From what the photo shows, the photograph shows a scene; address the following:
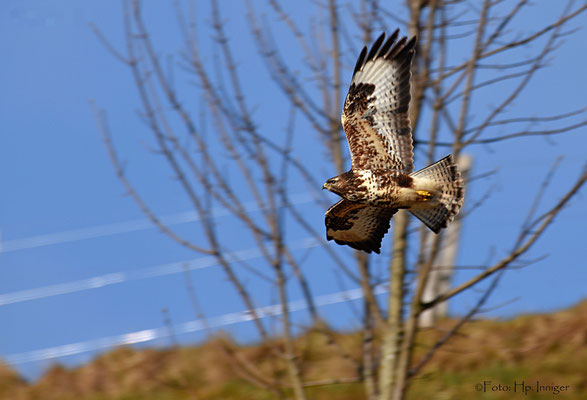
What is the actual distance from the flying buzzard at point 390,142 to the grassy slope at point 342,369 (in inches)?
136

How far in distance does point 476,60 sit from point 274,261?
1.88 metres

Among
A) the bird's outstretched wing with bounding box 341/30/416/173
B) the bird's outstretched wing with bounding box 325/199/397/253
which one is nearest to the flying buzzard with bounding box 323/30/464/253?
the bird's outstretched wing with bounding box 341/30/416/173

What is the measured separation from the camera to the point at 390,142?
4.61 meters

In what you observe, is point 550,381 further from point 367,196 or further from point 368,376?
point 367,196

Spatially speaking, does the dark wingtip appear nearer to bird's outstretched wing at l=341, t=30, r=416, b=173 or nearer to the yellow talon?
bird's outstretched wing at l=341, t=30, r=416, b=173

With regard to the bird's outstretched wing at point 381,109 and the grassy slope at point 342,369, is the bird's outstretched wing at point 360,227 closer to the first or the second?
the bird's outstretched wing at point 381,109

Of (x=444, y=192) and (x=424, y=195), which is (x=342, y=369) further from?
(x=424, y=195)

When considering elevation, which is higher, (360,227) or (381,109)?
(381,109)

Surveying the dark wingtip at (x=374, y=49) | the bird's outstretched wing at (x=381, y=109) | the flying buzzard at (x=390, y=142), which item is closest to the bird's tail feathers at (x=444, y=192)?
the flying buzzard at (x=390, y=142)

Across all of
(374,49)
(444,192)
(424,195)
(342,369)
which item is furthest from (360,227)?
(342,369)

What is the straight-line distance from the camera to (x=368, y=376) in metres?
5.37

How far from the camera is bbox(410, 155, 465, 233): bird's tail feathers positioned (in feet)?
14.9

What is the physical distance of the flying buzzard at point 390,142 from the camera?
441cm

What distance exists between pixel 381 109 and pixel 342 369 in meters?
4.55
